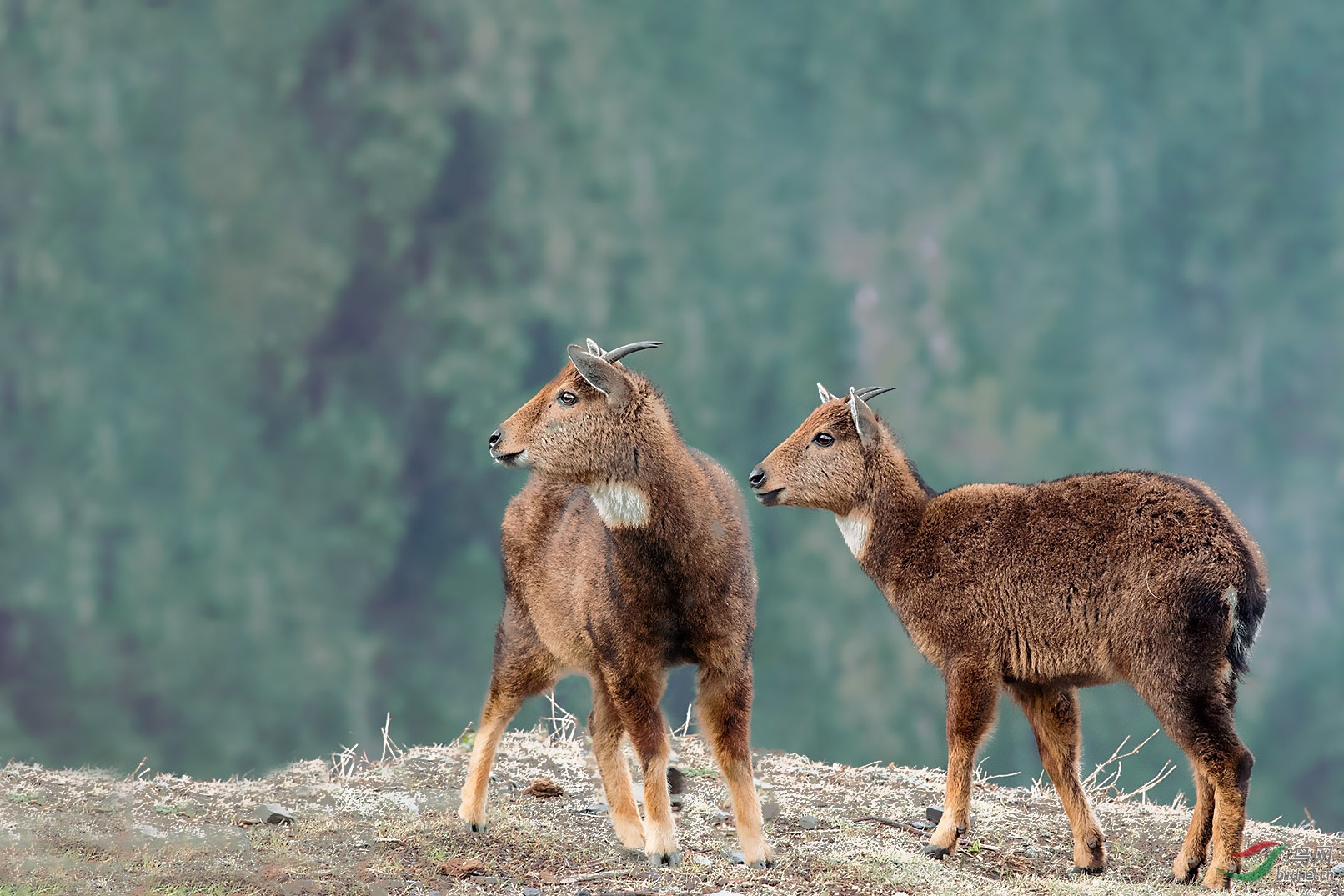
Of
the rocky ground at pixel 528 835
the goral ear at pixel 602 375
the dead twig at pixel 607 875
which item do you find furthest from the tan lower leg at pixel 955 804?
the goral ear at pixel 602 375

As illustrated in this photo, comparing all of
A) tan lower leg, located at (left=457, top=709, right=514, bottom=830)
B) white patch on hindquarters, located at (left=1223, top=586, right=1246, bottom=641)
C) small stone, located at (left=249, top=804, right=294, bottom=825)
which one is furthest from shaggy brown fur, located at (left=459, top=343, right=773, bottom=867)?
white patch on hindquarters, located at (left=1223, top=586, right=1246, bottom=641)

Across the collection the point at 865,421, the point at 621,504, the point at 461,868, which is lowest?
the point at 461,868

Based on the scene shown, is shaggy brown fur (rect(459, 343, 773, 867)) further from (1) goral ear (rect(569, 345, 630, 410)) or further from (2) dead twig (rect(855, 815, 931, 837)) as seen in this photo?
(2) dead twig (rect(855, 815, 931, 837))

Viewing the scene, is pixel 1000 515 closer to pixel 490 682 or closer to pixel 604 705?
pixel 604 705

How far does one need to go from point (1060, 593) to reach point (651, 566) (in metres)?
2.27

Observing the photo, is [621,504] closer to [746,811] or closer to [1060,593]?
[746,811]

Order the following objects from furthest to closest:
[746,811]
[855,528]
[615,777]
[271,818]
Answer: [855,528] < [271,818] < [615,777] < [746,811]

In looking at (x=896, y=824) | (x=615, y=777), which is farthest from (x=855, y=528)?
(x=615, y=777)

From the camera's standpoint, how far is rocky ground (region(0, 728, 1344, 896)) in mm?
6438

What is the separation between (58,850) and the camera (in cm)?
652

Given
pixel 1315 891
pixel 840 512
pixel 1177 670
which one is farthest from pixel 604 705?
pixel 1315 891

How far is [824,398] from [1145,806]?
386 cm

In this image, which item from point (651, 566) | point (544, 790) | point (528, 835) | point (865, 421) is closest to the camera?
point (651, 566)

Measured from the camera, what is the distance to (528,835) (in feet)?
24.6
